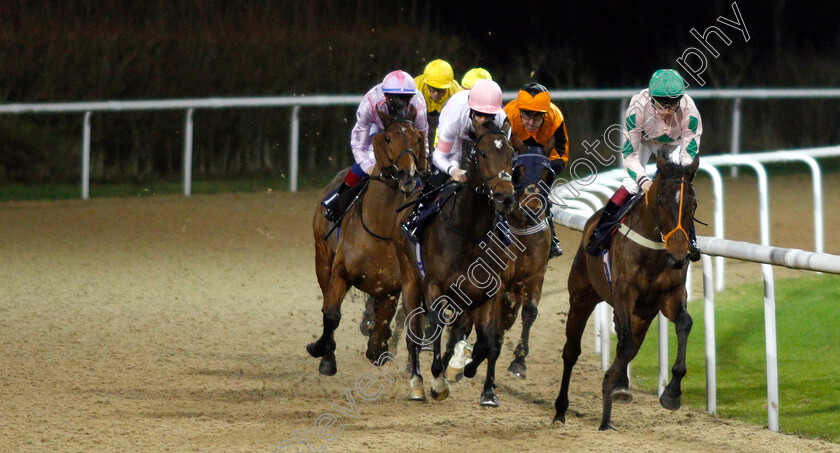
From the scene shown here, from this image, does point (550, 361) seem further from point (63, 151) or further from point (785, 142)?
point (785, 142)

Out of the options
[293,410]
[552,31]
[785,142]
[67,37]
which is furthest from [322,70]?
[293,410]

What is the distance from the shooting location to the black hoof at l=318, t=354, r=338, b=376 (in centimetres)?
596

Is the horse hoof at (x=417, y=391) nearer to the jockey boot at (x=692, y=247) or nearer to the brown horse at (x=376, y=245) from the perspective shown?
the brown horse at (x=376, y=245)

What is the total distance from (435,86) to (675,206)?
230cm

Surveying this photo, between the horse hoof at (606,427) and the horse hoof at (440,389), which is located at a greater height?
the horse hoof at (440,389)

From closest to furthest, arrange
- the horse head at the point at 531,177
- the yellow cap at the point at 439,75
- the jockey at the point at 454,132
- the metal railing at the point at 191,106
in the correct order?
1. the jockey at the point at 454,132
2. the horse head at the point at 531,177
3. the yellow cap at the point at 439,75
4. the metal railing at the point at 191,106

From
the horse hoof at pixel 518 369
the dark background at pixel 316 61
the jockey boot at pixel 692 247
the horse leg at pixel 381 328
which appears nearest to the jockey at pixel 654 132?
the jockey boot at pixel 692 247

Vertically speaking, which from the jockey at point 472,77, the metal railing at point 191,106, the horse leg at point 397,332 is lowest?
the horse leg at point 397,332

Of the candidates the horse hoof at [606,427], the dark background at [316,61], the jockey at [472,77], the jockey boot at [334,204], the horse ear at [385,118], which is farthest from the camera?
the dark background at [316,61]

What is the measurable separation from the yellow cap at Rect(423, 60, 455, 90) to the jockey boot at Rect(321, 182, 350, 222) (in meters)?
0.79

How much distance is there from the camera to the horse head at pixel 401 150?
529cm

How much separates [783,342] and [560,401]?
190 centimetres

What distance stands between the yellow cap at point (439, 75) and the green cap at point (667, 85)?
185 centimetres

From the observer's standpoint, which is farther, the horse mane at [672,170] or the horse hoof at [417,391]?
the horse hoof at [417,391]
